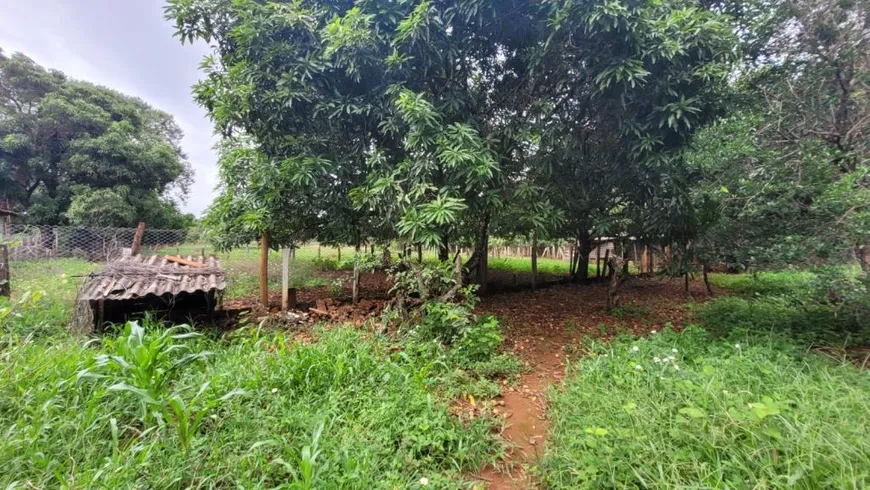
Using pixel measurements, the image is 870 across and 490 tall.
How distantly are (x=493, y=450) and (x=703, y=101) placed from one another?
3.87 m

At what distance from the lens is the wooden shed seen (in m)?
3.32

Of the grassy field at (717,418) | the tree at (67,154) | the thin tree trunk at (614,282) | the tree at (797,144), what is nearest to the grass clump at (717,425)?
the grassy field at (717,418)

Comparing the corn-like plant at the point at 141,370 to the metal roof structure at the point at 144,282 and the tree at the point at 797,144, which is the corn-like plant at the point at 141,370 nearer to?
the metal roof structure at the point at 144,282

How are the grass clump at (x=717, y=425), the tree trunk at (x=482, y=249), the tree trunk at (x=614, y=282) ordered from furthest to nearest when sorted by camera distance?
the tree trunk at (x=614, y=282) → the tree trunk at (x=482, y=249) → the grass clump at (x=717, y=425)

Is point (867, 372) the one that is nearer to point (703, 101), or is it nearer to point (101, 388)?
point (703, 101)

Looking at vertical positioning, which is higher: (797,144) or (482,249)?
(797,144)

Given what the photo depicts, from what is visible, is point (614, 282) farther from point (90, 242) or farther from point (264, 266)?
A: point (90, 242)

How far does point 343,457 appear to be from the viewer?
1826 millimetres

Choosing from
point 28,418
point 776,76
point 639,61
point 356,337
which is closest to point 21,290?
point 28,418

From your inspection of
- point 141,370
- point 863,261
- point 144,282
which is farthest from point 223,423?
point 863,261

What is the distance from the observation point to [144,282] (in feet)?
11.8

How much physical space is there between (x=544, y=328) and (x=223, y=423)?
12.9 ft

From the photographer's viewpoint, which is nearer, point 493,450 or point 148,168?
point 493,450

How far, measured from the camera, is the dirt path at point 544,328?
2.18m
